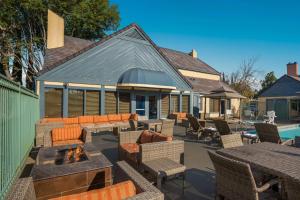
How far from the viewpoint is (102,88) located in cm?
1323

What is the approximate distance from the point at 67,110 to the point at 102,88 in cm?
281

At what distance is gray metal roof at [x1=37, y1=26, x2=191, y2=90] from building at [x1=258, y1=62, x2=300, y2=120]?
18064mm

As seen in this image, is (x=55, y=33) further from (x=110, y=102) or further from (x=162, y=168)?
(x=162, y=168)

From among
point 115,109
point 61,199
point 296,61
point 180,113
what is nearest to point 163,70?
point 180,113

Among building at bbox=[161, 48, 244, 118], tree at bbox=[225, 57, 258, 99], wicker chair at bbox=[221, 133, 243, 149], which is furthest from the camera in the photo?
tree at bbox=[225, 57, 258, 99]

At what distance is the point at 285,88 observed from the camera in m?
26.5

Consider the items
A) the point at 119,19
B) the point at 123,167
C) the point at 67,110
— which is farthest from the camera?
the point at 119,19

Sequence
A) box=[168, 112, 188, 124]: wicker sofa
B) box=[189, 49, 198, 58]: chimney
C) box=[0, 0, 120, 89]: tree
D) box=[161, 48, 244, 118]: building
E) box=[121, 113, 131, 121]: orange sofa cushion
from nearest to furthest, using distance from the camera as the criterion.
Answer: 1. box=[121, 113, 131, 121]: orange sofa cushion
2. box=[168, 112, 188, 124]: wicker sofa
3. box=[0, 0, 120, 89]: tree
4. box=[161, 48, 244, 118]: building
5. box=[189, 49, 198, 58]: chimney

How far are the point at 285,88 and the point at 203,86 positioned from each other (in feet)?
44.5

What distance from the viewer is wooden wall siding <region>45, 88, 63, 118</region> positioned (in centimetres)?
1134

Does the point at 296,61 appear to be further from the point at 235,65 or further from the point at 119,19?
the point at 119,19

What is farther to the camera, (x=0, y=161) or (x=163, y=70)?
(x=163, y=70)

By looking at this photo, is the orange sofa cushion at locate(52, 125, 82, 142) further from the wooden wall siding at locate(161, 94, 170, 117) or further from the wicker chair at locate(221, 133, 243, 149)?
the wooden wall siding at locate(161, 94, 170, 117)

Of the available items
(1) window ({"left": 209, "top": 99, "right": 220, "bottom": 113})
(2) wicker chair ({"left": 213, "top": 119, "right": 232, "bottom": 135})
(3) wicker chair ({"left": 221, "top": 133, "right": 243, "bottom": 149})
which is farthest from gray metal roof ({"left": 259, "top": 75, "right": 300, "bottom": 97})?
(3) wicker chair ({"left": 221, "top": 133, "right": 243, "bottom": 149})
